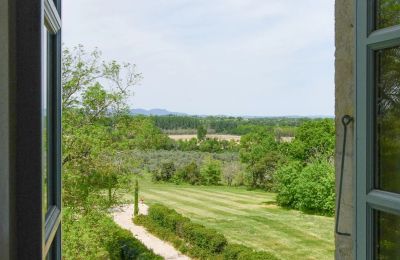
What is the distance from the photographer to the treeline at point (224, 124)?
9.97m

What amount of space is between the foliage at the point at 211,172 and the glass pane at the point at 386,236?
8865mm

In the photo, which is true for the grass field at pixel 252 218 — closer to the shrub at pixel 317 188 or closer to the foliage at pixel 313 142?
the shrub at pixel 317 188

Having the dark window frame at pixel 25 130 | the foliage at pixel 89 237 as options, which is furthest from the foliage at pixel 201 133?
the dark window frame at pixel 25 130

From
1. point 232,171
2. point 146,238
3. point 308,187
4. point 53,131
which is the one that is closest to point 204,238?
point 146,238

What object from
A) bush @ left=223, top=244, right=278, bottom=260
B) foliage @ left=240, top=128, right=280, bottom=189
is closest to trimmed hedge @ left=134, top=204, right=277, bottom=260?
bush @ left=223, top=244, right=278, bottom=260

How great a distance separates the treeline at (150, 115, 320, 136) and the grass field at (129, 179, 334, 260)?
125 centimetres

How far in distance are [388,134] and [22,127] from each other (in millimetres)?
634

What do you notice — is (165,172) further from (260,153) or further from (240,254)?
(240,254)

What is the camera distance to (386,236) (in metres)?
0.87

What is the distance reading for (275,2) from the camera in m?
12.5

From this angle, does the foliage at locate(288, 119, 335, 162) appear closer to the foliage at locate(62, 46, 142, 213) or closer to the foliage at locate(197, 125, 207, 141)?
the foliage at locate(197, 125, 207, 141)

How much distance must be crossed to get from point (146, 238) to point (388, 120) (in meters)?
8.03

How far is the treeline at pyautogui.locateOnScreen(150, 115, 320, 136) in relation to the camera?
9.97m

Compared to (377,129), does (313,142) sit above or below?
below
